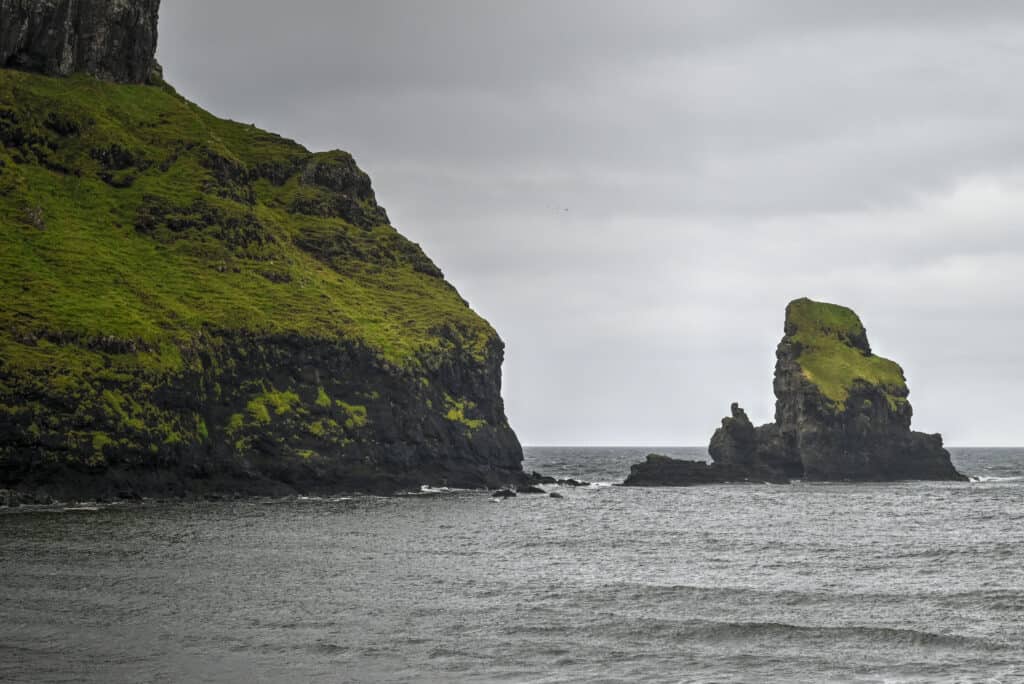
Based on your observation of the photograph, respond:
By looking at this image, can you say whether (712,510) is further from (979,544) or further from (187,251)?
(187,251)

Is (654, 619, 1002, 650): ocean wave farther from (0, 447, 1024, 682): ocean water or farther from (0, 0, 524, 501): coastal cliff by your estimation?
(0, 0, 524, 501): coastal cliff

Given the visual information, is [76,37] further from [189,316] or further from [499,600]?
[499,600]

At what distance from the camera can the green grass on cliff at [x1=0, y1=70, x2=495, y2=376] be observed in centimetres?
12162

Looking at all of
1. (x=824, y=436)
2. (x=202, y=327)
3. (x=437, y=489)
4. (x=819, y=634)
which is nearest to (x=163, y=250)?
(x=202, y=327)

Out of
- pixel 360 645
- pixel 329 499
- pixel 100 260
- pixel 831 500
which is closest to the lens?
pixel 360 645

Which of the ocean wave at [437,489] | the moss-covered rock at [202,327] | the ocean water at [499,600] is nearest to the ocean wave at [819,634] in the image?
the ocean water at [499,600]

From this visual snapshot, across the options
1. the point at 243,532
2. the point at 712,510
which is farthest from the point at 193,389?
the point at 712,510

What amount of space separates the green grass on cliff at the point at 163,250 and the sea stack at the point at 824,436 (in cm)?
5223

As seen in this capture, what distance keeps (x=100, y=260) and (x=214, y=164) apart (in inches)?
1659

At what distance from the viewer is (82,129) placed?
166m

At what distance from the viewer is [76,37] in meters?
A: 186

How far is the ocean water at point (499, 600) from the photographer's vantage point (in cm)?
3381

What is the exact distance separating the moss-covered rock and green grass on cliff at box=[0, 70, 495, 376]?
0.34m

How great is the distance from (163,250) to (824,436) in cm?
11272
